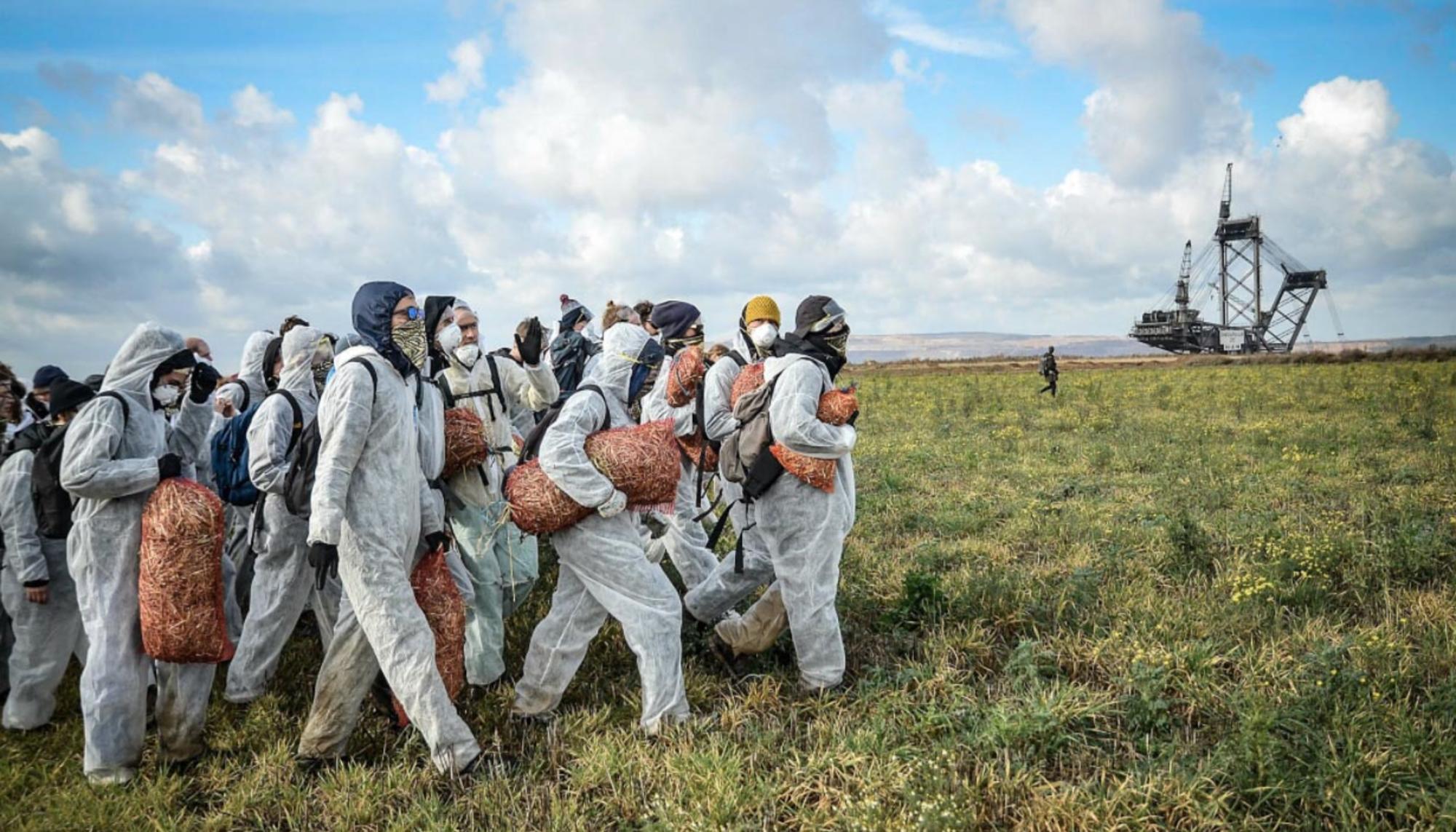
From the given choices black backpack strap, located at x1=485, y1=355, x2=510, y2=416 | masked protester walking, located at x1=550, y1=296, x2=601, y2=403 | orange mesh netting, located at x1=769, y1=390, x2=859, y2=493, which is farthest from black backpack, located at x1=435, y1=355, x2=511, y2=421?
orange mesh netting, located at x1=769, y1=390, x2=859, y2=493

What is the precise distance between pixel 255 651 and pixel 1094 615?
4999mm

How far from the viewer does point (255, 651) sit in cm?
500

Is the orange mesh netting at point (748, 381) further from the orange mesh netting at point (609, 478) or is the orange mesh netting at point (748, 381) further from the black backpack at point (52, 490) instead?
the black backpack at point (52, 490)

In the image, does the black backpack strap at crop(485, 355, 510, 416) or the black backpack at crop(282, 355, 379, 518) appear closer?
the black backpack at crop(282, 355, 379, 518)

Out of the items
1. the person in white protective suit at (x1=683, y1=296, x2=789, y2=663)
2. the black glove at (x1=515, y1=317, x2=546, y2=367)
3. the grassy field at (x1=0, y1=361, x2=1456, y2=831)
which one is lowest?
the grassy field at (x1=0, y1=361, x2=1456, y2=831)

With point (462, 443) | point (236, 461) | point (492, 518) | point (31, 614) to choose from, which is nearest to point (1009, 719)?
point (462, 443)

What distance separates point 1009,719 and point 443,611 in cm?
274

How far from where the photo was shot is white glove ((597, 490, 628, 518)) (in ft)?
14.0

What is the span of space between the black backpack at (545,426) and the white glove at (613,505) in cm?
40

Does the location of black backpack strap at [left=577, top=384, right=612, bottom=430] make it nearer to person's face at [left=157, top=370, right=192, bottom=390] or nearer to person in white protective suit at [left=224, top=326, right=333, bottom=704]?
person in white protective suit at [left=224, top=326, right=333, bottom=704]

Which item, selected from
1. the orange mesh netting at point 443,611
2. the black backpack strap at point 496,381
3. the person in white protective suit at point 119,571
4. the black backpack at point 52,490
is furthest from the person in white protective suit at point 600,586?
the black backpack at point 52,490

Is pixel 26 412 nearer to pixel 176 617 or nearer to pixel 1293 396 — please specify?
pixel 176 617

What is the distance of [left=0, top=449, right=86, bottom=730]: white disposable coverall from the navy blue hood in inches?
90.6

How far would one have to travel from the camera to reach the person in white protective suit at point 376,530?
384 cm
